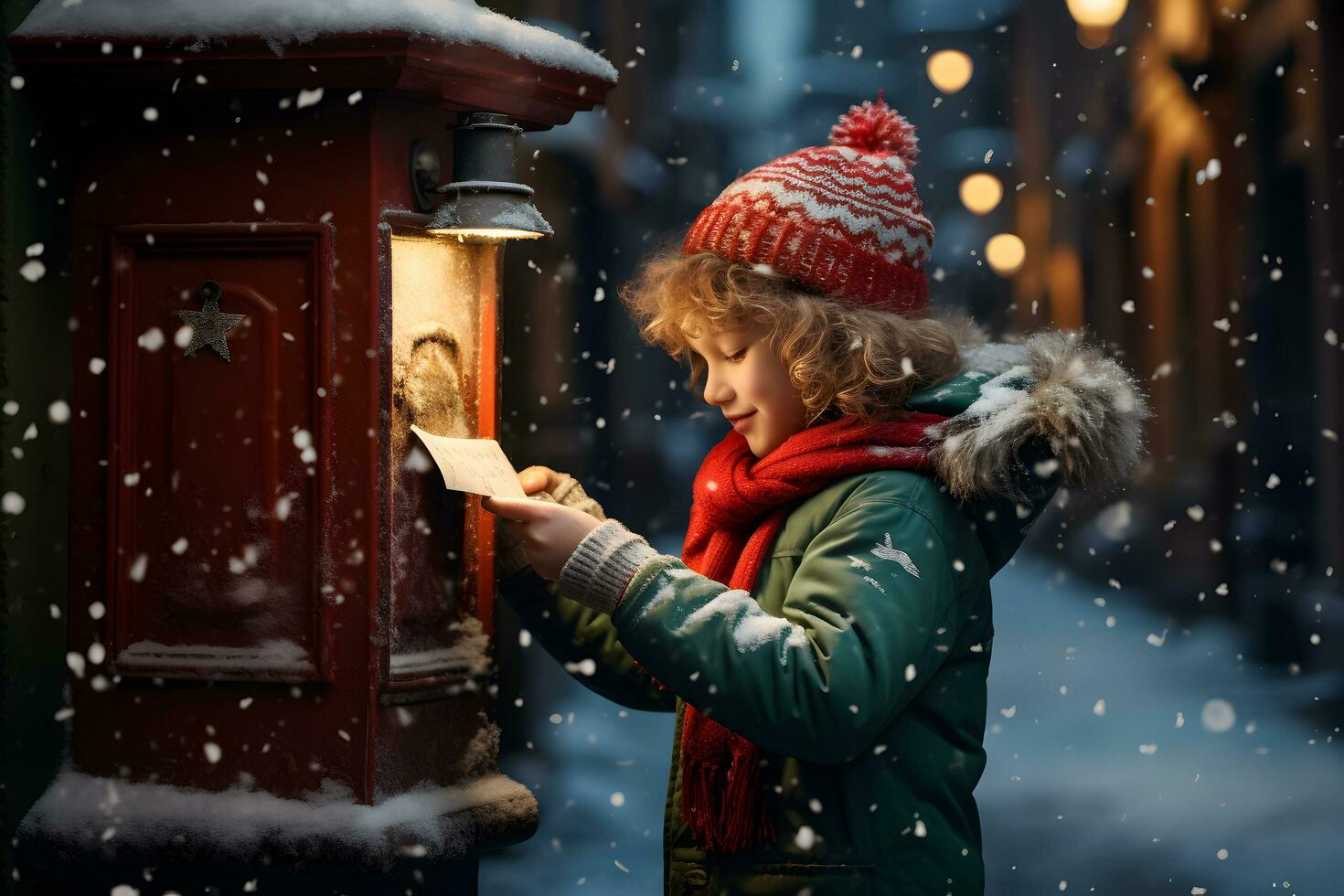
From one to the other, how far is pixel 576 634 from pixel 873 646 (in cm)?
80

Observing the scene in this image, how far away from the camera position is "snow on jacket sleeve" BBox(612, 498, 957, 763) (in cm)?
212

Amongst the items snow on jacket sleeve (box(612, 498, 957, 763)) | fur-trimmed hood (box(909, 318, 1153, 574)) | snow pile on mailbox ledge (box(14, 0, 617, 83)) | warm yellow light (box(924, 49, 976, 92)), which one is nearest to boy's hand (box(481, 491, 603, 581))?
snow on jacket sleeve (box(612, 498, 957, 763))

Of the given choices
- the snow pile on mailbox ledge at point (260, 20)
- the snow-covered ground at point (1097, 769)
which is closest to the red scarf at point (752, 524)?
the snow pile on mailbox ledge at point (260, 20)

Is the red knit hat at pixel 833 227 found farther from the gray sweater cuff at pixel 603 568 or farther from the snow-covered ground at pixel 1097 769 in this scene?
the snow-covered ground at pixel 1097 769

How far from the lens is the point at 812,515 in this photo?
2361 mm

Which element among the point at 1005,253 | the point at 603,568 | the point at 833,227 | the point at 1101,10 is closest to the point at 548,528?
the point at 603,568

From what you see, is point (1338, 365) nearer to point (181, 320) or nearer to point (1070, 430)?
point (1070, 430)

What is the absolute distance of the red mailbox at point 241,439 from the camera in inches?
97.1

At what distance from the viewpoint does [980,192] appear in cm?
575

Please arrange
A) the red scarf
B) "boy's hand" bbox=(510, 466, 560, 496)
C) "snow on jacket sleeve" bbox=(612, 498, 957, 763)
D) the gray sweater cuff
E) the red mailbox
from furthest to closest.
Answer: "boy's hand" bbox=(510, 466, 560, 496), the red mailbox, the red scarf, the gray sweater cuff, "snow on jacket sleeve" bbox=(612, 498, 957, 763)

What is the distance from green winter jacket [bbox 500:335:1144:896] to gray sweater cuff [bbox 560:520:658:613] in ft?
0.12

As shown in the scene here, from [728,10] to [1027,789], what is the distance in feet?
9.98

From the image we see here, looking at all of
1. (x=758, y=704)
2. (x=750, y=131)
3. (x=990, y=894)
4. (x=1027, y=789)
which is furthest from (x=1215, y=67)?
(x=758, y=704)

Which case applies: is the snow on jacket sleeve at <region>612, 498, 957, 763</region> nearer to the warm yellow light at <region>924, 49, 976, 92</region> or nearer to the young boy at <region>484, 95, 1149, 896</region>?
A: the young boy at <region>484, 95, 1149, 896</region>
